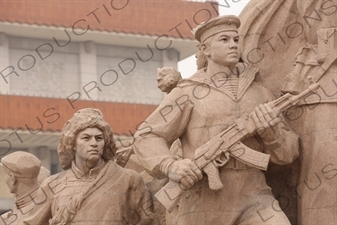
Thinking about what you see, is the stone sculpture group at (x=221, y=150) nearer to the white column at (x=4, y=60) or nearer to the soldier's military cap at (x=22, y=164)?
the soldier's military cap at (x=22, y=164)

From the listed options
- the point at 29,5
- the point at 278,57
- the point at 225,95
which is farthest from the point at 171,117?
the point at 29,5

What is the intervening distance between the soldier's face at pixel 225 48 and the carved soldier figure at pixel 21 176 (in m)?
2.69

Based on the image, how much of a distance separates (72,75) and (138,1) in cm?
→ 271

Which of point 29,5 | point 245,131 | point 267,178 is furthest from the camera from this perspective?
point 29,5

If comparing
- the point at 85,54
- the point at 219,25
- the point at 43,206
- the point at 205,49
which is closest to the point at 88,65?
the point at 85,54

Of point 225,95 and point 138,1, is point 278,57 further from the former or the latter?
point 138,1

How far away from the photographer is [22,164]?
12281mm

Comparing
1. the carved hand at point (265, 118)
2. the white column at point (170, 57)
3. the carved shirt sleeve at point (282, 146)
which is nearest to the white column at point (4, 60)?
the white column at point (170, 57)

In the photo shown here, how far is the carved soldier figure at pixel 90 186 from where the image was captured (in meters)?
10.7

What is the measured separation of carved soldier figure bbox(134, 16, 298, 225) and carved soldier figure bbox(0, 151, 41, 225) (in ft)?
7.38

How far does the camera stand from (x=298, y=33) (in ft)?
36.8

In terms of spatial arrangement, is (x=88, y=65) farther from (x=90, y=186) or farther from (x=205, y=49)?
(x=205, y=49)

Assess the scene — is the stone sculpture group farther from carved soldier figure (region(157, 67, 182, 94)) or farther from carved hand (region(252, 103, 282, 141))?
carved soldier figure (region(157, 67, 182, 94))

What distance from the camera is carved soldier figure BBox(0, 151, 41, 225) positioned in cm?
1225
